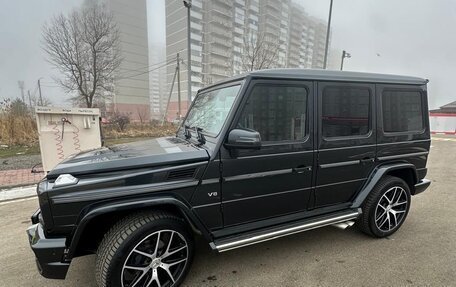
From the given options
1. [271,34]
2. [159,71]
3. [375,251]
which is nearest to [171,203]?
[375,251]

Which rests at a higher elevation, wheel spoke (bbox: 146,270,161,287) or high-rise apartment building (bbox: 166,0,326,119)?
high-rise apartment building (bbox: 166,0,326,119)

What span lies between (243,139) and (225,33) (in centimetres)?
6788

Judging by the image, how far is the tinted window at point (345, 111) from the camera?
2.83 m

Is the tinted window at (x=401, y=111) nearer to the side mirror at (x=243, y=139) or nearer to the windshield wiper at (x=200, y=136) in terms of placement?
the side mirror at (x=243, y=139)

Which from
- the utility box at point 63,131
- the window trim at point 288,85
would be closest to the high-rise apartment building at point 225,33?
the utility box at point 63,131

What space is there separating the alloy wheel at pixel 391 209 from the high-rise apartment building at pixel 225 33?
166 feet

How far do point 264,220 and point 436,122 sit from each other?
28095 mm

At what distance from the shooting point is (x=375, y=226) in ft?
10.7

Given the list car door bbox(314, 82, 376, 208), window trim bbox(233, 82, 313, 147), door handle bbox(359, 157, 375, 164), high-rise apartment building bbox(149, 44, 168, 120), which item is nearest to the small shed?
door handle bbox(359, 157, 375, 164)

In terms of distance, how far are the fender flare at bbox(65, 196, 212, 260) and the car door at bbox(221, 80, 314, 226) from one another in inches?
16.1

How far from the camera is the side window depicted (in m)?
2.52

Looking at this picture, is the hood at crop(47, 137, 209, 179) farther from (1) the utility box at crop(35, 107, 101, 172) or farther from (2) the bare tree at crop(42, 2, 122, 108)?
(2) the bare tree at crop(42, 2, 122, 108)

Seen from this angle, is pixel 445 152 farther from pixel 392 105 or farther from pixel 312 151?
pixel 312 151

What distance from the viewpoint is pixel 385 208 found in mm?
3355
